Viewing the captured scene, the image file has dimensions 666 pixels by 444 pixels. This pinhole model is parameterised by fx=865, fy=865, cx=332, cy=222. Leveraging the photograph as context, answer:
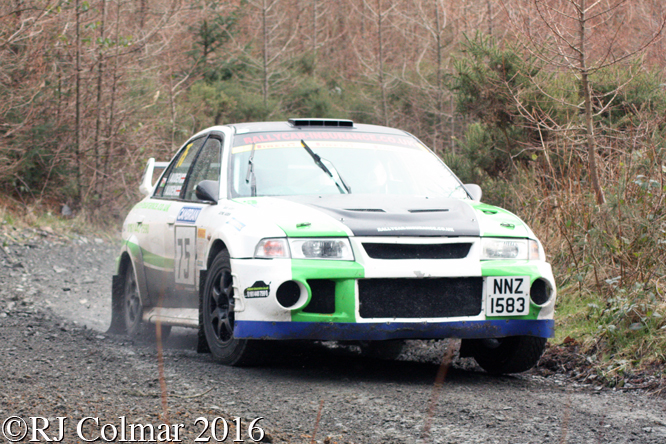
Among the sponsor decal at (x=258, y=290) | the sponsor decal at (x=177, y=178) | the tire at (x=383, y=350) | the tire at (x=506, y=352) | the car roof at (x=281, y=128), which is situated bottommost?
the tire at (x=383, y=350)

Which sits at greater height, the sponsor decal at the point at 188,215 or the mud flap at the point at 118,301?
the sponsor decal at the point at 188,215

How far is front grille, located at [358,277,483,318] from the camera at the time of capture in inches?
186

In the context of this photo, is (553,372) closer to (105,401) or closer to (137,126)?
(105,401)

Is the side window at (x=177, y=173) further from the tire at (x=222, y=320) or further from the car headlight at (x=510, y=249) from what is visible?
the car headlight at (x=510, y=249)

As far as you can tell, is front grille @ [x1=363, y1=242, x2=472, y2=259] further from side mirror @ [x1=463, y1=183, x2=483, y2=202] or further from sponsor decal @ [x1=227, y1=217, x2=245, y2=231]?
side mirror @ [x1=463, y1=183, x2=483, y2=202]

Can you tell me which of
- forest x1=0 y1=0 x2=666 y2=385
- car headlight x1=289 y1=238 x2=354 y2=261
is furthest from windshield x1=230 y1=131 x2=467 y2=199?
forest x1=0 y1=0 x2=666 y2=385

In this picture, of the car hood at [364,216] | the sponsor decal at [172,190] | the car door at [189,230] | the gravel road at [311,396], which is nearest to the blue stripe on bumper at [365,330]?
the gravel road at [311,396]

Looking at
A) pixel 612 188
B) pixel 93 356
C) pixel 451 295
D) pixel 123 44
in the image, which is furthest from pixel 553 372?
pixel 123 44

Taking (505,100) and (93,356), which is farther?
(505,100)

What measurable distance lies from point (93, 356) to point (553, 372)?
9.88 feet

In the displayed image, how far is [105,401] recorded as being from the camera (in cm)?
397

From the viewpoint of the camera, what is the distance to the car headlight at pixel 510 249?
4.98 metres

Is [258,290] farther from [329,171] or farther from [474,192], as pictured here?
[474,192]

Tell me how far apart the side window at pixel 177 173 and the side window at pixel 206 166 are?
174 mm
